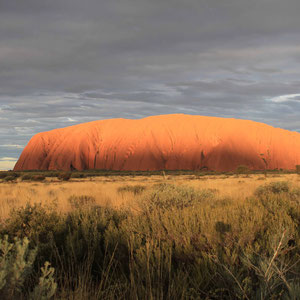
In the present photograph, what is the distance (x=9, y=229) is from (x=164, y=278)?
10.5 feet

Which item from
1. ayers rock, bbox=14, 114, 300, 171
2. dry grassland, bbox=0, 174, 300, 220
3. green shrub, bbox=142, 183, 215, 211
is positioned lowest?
dry grassland, bbox=0, 174, 300, 220

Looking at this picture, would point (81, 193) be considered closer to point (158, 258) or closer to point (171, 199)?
point (171, 199)

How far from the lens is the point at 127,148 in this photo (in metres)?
72.8

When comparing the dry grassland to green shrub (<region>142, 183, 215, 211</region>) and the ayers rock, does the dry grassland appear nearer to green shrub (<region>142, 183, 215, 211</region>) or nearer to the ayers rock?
green shrub (<region>142, 183, 215, 211</region>)

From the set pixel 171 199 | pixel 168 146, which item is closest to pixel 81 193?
pixel 171 199

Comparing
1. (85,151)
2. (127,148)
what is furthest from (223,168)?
(85,151)

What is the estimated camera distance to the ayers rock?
69625 millimetres

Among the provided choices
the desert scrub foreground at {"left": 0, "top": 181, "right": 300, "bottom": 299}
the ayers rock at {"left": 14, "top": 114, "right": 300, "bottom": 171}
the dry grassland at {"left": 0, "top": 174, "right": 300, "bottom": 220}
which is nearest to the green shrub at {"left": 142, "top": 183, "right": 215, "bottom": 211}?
the dry grassland at {"left": 0, "top": 174, "right": 300, "bottom": 220}

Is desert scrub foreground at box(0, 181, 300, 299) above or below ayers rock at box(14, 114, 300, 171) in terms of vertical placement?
below

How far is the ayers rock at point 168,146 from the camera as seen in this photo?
228ft

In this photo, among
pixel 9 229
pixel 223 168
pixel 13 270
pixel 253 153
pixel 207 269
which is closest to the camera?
pixel 13 270

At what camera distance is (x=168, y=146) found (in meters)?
71.8

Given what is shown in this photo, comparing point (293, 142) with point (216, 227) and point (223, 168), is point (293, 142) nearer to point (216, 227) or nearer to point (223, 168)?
point (223, 168)

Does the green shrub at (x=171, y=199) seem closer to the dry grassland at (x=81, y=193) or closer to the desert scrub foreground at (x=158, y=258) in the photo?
the dry grassland at (x=81, y=193)
